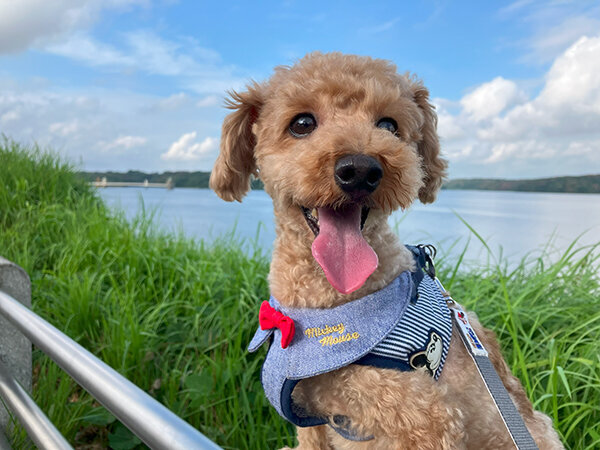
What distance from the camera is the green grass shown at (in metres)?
2.96

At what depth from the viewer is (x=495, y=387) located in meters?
1.68

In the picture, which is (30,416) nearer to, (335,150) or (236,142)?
(236,142)

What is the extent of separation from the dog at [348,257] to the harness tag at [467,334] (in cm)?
6

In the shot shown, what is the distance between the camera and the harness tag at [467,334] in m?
1.74

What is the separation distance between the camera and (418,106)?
7.06 ft

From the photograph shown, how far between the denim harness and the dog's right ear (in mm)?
587

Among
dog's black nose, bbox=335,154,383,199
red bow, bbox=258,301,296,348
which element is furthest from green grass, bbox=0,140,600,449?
dog's black nose, bbox=335,154,383,199

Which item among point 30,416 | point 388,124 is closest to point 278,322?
point 388,124

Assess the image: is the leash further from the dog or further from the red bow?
the red bow

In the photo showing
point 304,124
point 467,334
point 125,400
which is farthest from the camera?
point 304,124

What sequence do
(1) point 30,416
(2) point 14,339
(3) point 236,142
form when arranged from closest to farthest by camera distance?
(3) point 236,142
(1) point 30,416
(2) point 14,339

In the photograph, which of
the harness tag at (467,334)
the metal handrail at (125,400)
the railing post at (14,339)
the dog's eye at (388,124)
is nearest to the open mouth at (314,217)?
the dog's eye at (388,124)

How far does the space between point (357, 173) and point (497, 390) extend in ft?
2.76

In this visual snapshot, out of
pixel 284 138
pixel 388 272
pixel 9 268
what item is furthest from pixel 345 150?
pixel 9 268
